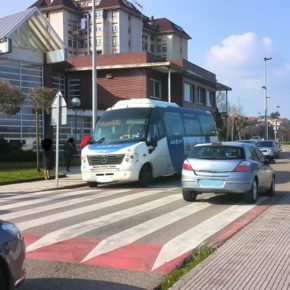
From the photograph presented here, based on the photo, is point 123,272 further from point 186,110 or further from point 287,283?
point 186,110

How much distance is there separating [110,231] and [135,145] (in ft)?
27.9

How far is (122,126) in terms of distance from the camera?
Answer: 18656mm

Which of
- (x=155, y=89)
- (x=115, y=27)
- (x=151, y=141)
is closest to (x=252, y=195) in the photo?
(x=151, y=141)

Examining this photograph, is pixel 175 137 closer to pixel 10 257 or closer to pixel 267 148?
pixel 10 257

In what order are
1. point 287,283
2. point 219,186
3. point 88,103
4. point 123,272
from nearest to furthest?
point 287,283 < point 123,272 < point 219,186 < point 88,103

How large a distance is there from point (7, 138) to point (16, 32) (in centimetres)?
667

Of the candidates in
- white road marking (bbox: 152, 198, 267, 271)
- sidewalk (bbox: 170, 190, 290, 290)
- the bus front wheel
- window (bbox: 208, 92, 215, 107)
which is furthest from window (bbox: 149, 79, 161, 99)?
sidewalk (bbox: 170, 190, 290, 290)

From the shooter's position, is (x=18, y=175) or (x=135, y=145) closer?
(x=135, y=145)

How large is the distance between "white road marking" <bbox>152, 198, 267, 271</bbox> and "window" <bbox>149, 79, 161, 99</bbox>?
33.4 m

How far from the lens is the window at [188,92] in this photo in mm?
49125

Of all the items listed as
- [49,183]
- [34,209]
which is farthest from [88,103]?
[34,209]

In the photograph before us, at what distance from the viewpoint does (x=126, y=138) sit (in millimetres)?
18328

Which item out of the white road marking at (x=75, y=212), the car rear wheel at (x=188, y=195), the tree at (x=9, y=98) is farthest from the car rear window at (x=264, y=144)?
the car rear wheel at (x=188, y=195)

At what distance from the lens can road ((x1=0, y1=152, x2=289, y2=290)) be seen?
6484 mm
